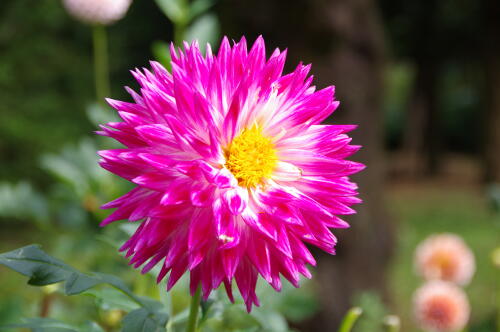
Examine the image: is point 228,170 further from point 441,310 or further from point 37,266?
point 441,310

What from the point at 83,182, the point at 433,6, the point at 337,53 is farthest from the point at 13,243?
the point at 433,6

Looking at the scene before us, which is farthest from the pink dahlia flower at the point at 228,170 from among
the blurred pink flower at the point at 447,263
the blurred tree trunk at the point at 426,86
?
the blurred tree trunk at the point at 426,86

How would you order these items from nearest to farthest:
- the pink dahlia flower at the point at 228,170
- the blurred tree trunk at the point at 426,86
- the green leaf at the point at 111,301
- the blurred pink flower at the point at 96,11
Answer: the pink dahlia flower at the point at 228,170
the green leaf at the point at 111,301
the blurred pink flower at the point at 96,11
the blurred tree trunk at the point at 426,86

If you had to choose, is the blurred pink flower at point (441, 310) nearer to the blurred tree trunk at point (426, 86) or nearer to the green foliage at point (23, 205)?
the green foliage at point (23, 205)

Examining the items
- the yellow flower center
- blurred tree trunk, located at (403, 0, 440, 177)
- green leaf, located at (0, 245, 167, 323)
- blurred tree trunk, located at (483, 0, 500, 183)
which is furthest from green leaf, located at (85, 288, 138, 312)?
blurred tree trunk, located at (403, 0, 440, 177)

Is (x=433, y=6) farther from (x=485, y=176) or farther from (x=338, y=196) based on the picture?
(x=338, y=196)

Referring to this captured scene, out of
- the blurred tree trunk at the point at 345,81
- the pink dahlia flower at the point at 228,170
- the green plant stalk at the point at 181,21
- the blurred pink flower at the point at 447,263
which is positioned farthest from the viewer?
the blurred tree trunk at the point at 345,81

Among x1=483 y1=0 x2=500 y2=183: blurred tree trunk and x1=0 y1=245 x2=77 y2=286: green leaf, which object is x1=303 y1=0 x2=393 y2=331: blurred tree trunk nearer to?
x1=0 y1=245 x2=77 y2=286: green leaf

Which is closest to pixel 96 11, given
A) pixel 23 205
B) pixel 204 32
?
pixel 204 32
